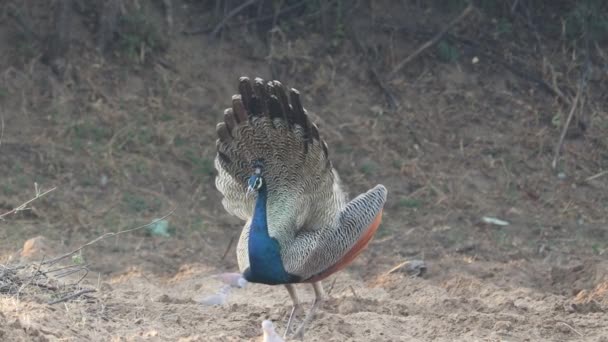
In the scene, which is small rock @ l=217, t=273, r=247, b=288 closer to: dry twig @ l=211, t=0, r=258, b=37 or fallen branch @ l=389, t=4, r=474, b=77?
→ dry twig @ l=211, t=0, r=258, b=37

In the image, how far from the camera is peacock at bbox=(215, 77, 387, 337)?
24.2 ft

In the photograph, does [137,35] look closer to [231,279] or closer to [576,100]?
[231,279]

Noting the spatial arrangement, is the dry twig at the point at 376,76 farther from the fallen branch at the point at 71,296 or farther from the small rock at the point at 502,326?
the fallen branch at the point at 71,296

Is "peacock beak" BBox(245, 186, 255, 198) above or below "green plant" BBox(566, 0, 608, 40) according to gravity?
above

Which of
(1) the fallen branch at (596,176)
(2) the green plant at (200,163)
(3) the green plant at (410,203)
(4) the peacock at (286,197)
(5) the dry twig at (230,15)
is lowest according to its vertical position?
(3) the green plant at (410,203)

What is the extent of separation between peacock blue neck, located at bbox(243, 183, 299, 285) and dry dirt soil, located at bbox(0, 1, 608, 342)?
31 cm

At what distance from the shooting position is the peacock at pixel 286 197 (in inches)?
291

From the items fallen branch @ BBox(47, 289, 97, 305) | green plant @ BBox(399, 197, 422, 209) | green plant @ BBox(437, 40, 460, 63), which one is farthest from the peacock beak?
green plant @ BBox(437, 40, 460, 63)

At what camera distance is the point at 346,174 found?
39.0ft

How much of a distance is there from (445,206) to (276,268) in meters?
4.56

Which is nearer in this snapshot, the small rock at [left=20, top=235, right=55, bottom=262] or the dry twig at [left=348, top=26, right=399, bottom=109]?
the small rock at [left=20, top=235, right=55, bottom=262]

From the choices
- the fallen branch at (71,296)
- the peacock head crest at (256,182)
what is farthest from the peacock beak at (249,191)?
the fallen branch at (71,296)

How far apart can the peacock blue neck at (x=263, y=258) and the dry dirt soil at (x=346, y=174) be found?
31cm

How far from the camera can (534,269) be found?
9.77 meters
